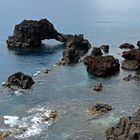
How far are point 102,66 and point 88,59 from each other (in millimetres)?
8128

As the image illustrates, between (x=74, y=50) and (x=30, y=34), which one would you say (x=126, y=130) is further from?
(x=30, y=34)

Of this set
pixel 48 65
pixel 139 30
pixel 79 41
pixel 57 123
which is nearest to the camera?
pixel 57 123

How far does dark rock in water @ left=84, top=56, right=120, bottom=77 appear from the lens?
100 m

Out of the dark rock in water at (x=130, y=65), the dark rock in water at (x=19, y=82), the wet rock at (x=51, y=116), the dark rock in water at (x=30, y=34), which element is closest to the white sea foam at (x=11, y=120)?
the wet rock at (x=51, y=116)

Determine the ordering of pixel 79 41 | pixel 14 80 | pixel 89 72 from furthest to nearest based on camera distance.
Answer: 1. pixel 79 41
2. pixel 89 72
3. pixel 14 80

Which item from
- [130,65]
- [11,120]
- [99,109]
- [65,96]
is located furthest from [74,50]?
[11,120]

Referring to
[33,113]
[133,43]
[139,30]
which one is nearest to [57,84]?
[33,113]

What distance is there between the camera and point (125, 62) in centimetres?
10781

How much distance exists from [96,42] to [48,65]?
34.2m

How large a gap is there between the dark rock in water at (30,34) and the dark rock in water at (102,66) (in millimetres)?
37270

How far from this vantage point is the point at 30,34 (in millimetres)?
139125

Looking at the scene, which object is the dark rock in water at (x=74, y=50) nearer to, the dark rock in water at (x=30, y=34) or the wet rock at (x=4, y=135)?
the dark rock in water at (x=30, y=34)

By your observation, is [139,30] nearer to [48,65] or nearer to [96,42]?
[96,42]

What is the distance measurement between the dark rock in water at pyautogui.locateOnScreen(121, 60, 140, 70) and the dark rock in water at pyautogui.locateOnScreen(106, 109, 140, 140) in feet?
133
